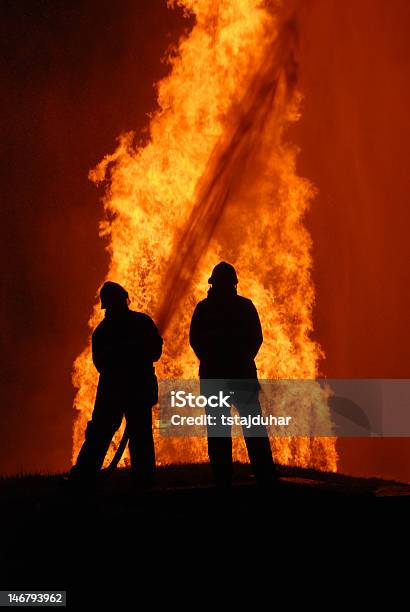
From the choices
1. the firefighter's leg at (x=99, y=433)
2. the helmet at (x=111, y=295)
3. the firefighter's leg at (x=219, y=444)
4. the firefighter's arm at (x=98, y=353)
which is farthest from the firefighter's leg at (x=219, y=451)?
the helmet at (x=111, y=295)

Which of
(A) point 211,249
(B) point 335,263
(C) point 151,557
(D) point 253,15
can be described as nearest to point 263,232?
(A) point 211,249

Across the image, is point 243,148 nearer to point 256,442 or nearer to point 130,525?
point 256,442

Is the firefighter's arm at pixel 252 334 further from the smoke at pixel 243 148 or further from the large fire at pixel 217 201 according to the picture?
the smoke at pixel 243 148

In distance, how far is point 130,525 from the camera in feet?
22.1

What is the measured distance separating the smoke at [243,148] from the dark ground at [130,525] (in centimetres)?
1051

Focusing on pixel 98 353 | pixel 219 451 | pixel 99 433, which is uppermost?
pixel 98 353

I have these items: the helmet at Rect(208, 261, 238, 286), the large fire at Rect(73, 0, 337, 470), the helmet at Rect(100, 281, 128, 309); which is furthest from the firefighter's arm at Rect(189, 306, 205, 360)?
the large fire at Rect(73, 0, 337, 470)

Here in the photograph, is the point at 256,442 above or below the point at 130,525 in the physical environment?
above

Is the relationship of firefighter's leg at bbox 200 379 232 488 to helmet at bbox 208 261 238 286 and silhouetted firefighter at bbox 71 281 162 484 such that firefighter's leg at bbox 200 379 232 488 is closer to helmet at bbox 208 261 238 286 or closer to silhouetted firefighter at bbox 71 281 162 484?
silhouetted firefighter at bbox 71 281 162 484

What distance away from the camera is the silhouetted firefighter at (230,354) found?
804cm

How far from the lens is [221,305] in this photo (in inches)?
327

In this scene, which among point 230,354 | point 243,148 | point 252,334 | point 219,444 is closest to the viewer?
point 219,444

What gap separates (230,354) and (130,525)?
207 centimetres

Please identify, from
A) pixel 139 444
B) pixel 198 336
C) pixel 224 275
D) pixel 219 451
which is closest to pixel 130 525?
pixel 219 451
